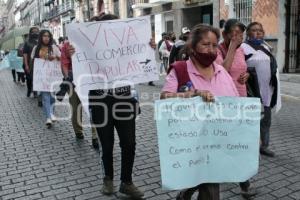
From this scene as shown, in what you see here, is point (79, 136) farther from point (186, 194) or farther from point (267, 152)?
point (186, 194)

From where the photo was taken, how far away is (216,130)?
11.0 feet

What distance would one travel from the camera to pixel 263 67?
17.7 ft

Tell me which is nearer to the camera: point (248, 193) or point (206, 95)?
point (206, 95)

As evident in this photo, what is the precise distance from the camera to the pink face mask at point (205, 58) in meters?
3.29

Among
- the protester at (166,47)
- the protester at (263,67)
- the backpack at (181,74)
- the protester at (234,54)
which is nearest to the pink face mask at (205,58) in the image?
the backpack at (181,74)

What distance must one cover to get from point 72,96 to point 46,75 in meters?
1.76

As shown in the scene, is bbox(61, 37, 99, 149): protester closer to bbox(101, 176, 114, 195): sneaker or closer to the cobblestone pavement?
the cobblestone pavement

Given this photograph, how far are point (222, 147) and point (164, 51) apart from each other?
12.3 m

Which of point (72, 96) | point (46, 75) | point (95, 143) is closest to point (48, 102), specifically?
point (46, 75)

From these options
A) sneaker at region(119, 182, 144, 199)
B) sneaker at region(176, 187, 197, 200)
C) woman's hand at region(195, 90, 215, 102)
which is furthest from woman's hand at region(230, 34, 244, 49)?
sneaker at region(119, 182, 144, 199)

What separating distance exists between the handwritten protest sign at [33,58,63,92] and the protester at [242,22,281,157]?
4110 millimetres

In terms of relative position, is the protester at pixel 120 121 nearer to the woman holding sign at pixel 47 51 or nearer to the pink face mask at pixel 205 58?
the pink face mask at pixel 205 58

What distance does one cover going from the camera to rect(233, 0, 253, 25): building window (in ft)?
51.3

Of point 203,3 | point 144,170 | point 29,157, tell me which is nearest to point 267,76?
point 144,170
